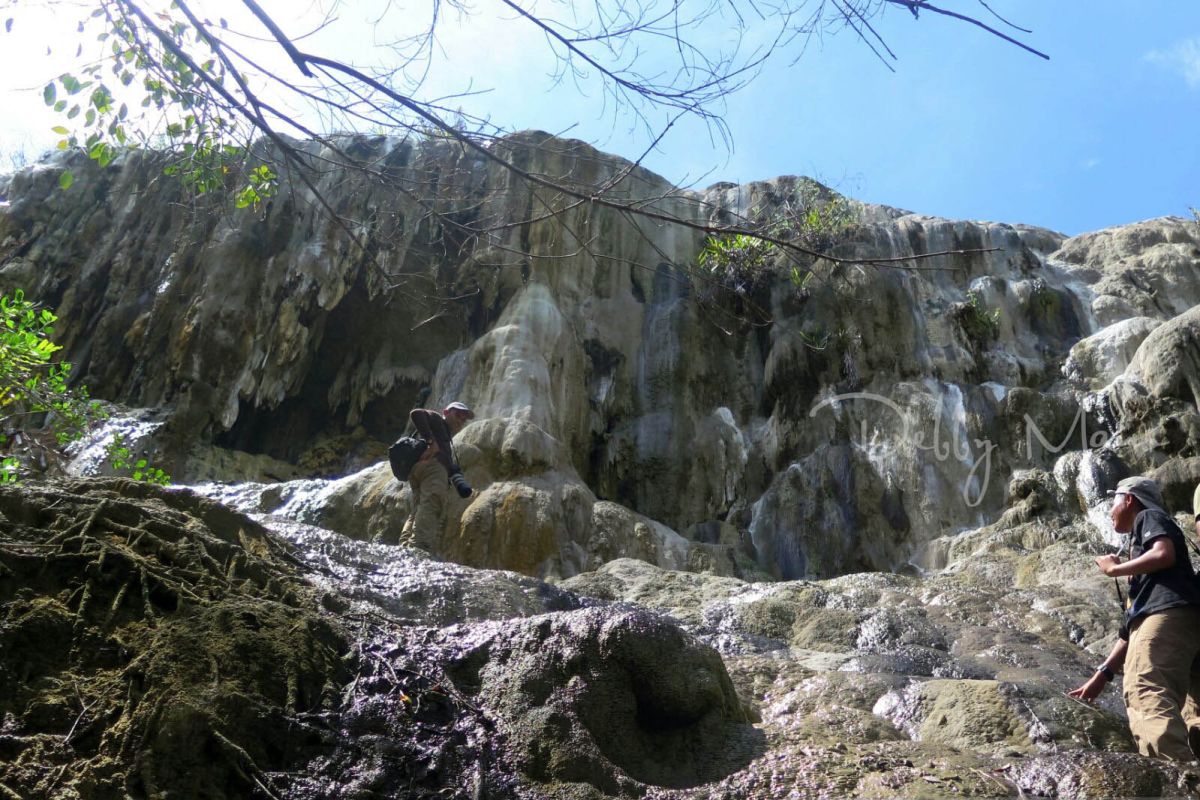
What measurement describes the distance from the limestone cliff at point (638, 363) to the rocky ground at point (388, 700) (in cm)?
715

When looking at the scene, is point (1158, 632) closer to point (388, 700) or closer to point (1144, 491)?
point (1144, 491)

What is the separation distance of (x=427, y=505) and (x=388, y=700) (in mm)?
5184

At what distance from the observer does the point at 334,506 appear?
11.9 meters

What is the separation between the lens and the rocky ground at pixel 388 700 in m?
3.19

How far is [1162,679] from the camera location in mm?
4207

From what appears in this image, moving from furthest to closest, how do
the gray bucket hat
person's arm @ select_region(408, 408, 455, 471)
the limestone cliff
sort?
the limestone cliff, person's arm @ select_region(408, 408, 455, 471), the gray bucket hat

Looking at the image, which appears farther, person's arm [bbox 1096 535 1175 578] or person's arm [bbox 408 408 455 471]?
person's arm [bbox 408 408 455 471]

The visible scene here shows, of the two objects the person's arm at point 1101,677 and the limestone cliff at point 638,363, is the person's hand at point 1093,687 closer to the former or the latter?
the person's arm at point 1101,677

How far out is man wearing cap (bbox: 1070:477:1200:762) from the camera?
4.07m

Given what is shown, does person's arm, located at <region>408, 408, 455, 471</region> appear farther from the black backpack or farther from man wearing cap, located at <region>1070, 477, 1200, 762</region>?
man wearing cap, located at <region>1070, 477, 1200, 762</region>

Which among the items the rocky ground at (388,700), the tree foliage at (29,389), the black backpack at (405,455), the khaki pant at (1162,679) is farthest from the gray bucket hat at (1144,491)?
the tree foliage at (29,389)

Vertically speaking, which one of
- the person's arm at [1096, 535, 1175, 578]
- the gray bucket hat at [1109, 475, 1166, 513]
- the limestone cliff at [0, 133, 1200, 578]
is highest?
the limestone cliff at [0, 133, 1200, 578]

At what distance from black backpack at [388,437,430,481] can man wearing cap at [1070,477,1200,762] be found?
18.9ft

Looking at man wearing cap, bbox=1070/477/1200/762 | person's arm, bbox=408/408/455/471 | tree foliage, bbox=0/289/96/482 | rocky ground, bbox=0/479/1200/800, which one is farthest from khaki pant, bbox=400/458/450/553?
man wearing cap, bbox=1070/477/1200/762
